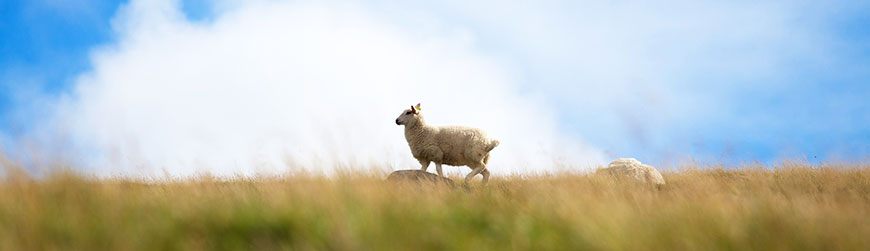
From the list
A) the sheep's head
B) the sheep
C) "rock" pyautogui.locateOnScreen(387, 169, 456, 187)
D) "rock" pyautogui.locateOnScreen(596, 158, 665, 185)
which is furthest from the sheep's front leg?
"rock" pyautogui.locateOnScreen(596, 158, 665, 185)

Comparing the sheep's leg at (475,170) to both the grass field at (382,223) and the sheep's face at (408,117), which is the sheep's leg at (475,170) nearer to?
the sheep's face at (408,117)

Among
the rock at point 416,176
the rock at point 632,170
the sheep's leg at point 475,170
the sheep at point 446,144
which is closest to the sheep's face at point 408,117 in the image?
the sheep at point 446,144

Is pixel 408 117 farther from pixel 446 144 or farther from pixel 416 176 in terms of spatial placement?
pixel 416 176

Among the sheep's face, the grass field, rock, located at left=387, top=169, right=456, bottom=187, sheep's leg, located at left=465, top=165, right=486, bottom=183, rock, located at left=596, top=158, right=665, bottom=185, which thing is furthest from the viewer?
the sheep's face

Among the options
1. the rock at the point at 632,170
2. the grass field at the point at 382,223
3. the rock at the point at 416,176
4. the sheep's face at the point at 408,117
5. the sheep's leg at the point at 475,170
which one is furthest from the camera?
the sheep's face at the point at 408,117

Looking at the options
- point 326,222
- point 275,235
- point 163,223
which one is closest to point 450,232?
point 326,222

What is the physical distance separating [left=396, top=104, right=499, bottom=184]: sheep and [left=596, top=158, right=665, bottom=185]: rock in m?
2.33

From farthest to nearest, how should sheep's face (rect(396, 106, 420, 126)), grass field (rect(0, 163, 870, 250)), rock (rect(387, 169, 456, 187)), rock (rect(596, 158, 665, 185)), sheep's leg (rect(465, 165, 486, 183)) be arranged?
sheep's face (rect(396, 106, 420, 126))
sheep's leg (rect(465, 165, 486, 183))
rock (rect(596, 158, 665, 185))
rock (rect(387, 169, 456, 187))
grass field (rect(0, 163, 870, 250))

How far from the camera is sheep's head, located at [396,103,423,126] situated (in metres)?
11.8

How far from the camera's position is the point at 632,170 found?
10.9 m

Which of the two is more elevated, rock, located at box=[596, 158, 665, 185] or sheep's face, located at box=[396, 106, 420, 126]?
sheep's face, located at box=[396, 106, 420, 126]

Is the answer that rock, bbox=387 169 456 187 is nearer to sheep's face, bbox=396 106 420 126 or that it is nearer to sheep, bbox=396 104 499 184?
sheep, bbox=396 104 499 184

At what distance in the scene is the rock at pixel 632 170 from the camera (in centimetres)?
1077

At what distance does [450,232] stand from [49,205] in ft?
12.0
